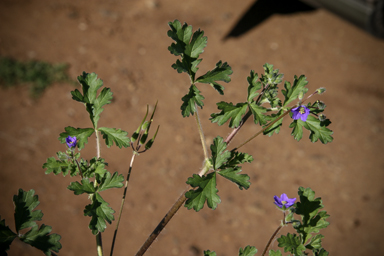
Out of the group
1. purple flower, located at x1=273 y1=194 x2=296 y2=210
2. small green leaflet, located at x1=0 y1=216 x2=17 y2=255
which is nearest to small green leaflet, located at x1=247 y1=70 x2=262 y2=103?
purple flower, located at x1=273 y1=194 x2=296 y2=210

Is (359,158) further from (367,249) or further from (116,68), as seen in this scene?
(116,68)

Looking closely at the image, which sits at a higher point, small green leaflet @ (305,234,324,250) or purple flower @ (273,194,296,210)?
purple flower @ (273,194,296,210)

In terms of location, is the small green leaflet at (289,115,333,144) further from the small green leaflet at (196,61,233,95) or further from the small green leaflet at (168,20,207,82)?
the small green leaflet at (168,20,207,82)

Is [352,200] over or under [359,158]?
under

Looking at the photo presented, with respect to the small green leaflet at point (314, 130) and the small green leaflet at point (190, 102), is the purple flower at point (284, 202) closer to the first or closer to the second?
the small green leaflet at point (314, 130)

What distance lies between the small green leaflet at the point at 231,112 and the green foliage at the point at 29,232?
0.83 meters

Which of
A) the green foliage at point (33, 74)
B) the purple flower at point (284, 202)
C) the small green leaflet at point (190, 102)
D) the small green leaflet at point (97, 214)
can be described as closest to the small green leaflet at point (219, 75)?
the small green leaflet at point (190, 102)

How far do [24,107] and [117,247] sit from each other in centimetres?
254

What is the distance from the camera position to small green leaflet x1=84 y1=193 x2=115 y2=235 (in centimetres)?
149

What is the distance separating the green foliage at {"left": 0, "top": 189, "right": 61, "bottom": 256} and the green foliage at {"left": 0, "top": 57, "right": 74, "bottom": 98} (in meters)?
4.40

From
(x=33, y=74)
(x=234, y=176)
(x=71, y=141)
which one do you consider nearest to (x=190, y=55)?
(x=234, y=176)

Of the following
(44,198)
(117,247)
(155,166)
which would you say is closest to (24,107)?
(44,198)

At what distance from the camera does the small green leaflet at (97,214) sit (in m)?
1.49

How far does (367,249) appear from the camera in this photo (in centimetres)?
485
